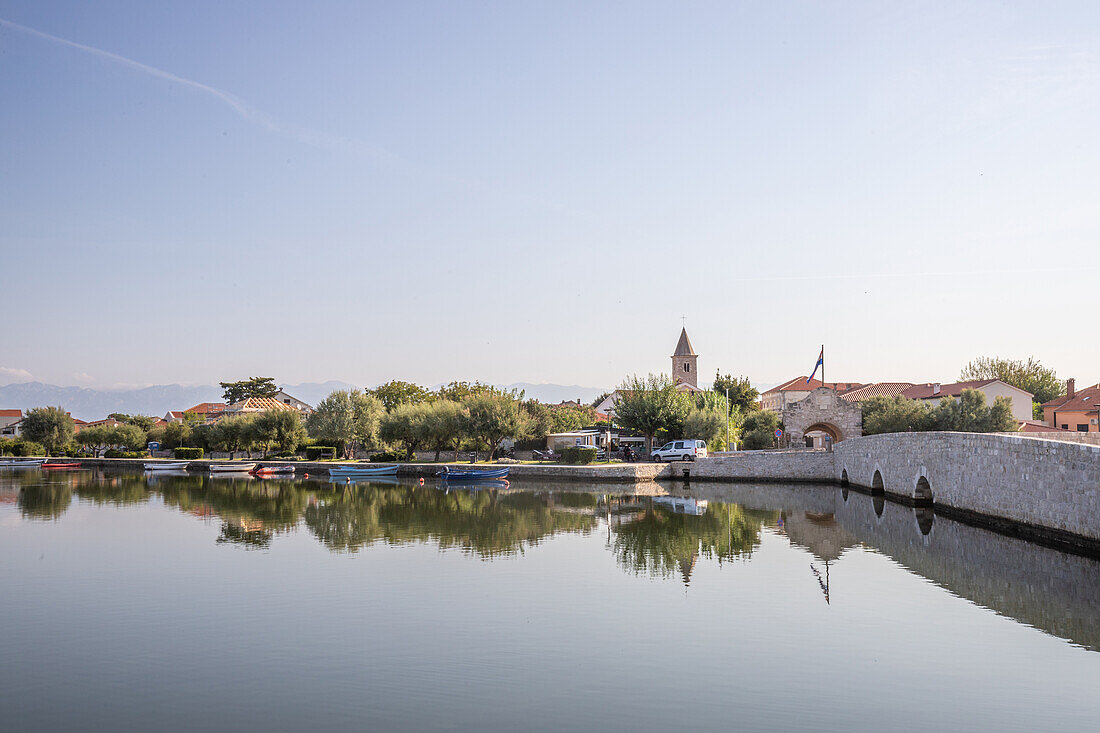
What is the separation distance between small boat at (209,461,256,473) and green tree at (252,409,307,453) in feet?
21.7

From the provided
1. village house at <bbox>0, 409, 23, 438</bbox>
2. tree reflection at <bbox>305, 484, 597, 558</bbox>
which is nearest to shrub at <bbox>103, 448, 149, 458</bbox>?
village house at <bbox>0, 409, 23, 438</bbox>

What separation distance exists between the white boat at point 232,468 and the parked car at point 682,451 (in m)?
29.0

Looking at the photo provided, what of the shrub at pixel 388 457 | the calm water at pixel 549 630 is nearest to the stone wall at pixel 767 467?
the calm water at pixel 549 630

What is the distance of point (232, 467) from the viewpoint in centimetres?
5728

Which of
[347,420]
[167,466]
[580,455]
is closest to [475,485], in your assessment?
[580,455]

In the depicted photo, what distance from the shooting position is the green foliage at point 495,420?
53.5 meters

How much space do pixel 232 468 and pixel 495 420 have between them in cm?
1969

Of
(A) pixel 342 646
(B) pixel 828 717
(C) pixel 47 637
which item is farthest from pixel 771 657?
(C) pixel 47 637

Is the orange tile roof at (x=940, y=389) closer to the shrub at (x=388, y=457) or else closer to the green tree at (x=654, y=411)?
the green tree at (x=654, y=411)

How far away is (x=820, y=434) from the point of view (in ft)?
220

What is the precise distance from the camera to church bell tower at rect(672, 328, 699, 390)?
9612cm

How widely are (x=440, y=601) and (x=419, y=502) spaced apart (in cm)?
2088

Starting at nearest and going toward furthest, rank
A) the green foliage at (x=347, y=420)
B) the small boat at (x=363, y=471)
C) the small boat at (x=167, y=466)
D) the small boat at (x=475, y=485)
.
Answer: the small boat at (x=475, y=485)
the small boat at (x=363, y=471)
the small boat at (x=167, y=466)
the green foliage at (x=347, y=420)

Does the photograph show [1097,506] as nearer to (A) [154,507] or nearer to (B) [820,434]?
(A) [154,507]
